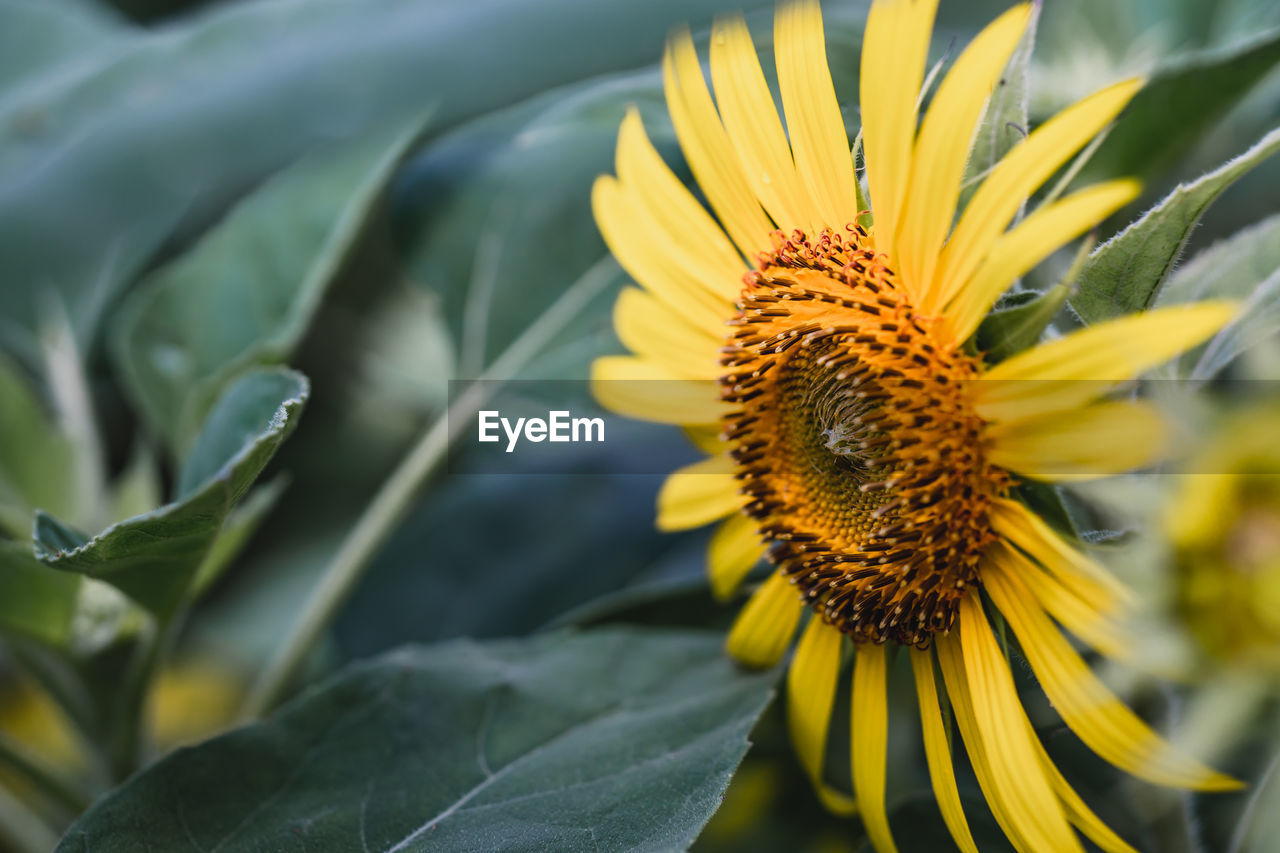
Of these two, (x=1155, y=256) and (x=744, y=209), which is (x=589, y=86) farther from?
(x=1155, y=256)

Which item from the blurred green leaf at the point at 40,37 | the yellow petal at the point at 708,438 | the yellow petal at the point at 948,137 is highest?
the blurred green leaf at the point at 40,37

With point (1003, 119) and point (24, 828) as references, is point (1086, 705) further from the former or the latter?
point (24, 828)

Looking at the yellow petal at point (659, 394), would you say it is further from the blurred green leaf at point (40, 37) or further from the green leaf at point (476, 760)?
the blurred green leaf at point (40, 37)

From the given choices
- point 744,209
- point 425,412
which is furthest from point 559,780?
point 425,412

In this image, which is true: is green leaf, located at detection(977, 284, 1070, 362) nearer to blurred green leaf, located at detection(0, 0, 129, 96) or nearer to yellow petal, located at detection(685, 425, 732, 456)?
yellow petal, located at detection(685, 425, 732, 456)

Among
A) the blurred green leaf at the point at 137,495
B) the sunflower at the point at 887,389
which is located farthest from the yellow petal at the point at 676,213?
the blurred green leaf at the point at 137,495

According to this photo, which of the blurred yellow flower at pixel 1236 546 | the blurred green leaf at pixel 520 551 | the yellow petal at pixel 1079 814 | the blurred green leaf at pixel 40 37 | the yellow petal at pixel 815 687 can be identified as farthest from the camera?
the blurred green leaf at pixel 40 37

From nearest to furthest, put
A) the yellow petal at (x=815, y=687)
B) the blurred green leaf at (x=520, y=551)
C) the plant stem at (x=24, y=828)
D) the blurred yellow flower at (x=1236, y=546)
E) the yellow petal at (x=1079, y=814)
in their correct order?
the blurred yellow flower at (x=1236, y=546), the yellow petal at (x=1079, y=814), the yellow petal at (x=815, y=687), the plant stem at (x=24, y=828), the blurred green leaf at (x=520, y=551)

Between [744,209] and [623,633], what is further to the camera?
[623,633]
